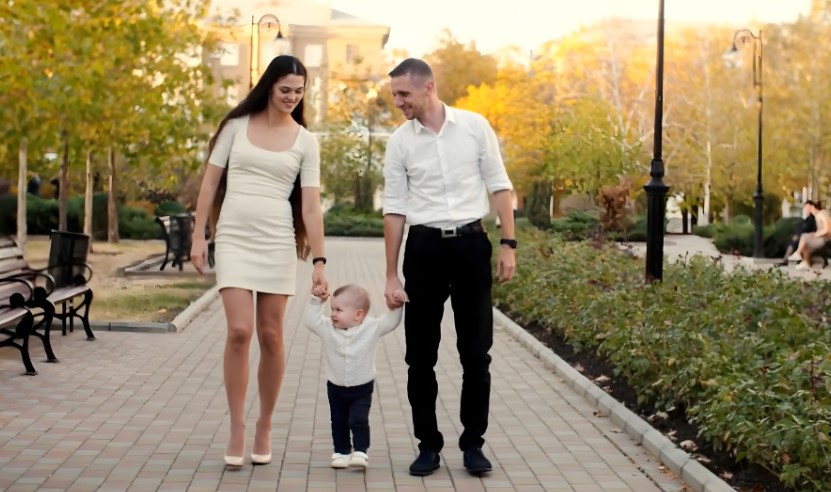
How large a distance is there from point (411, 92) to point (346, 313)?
1.05m

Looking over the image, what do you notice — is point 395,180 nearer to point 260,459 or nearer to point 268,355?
point 268,355

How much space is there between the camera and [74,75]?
20188mm

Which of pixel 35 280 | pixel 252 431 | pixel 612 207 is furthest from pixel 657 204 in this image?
pixel 252 431

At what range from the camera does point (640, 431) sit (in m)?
8.00

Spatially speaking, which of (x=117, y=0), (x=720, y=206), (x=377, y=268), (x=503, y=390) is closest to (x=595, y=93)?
(x=720, y=206)

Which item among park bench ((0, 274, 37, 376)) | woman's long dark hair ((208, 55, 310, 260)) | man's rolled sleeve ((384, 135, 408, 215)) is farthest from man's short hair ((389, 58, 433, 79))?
park bench ((0, 274, 37, 376))

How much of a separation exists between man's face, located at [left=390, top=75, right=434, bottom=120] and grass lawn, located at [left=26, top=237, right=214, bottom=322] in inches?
337

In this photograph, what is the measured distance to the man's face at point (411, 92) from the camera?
264 inches

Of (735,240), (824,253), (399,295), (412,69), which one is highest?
(412,69)

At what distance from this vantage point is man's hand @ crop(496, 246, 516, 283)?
682 cm

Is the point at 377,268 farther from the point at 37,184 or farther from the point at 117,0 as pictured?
the point at 37,184

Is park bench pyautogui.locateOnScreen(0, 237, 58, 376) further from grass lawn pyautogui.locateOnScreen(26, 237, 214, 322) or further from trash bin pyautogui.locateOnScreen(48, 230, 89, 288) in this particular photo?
grass lawn pyautogui.locateOnScreen(26, 237, 214, 322)

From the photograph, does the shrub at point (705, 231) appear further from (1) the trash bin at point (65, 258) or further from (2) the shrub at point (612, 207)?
(1) the trash bin at point (65, 258)

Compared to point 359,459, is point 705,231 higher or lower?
lower
